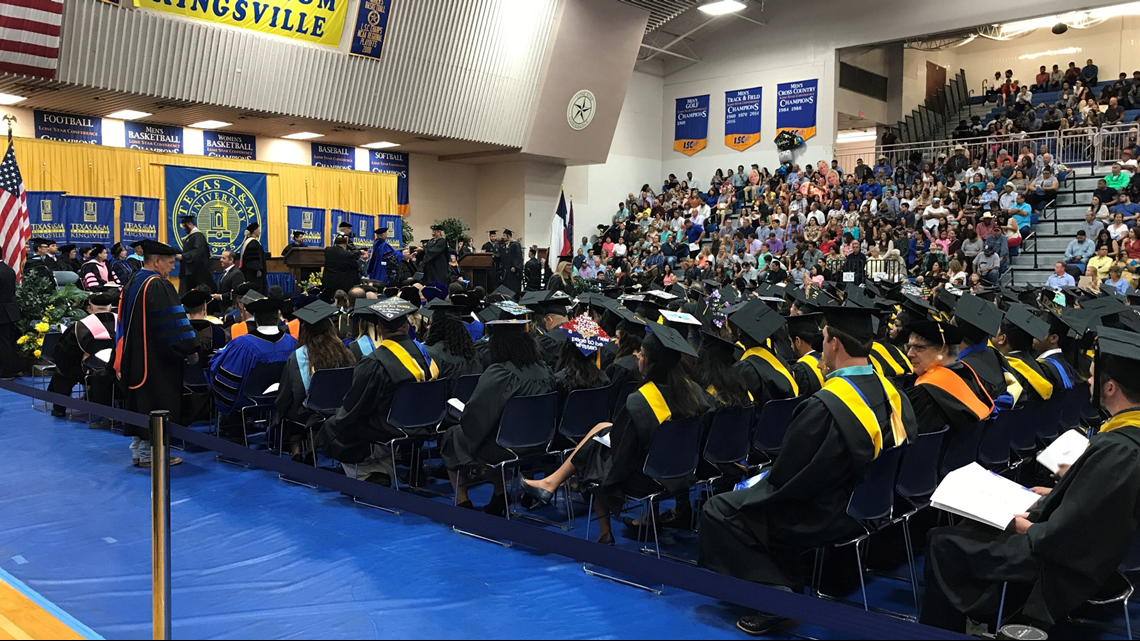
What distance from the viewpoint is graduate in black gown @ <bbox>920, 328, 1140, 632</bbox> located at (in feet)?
10.2

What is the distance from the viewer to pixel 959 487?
3.44 meters

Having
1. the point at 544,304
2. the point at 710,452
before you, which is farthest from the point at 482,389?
the point at 544,304

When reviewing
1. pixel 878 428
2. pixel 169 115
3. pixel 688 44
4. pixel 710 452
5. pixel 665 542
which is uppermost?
pixel 688 44

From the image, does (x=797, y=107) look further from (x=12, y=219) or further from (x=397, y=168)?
(x=12, y=219)

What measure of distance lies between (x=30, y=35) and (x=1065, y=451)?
15247 millimetres

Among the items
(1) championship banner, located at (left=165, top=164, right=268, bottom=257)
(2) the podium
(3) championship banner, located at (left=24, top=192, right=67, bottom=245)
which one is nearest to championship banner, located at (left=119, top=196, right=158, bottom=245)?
(1) championship banner, located at (left=165, top=164, right=268, bottom=257)

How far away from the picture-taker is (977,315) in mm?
5484

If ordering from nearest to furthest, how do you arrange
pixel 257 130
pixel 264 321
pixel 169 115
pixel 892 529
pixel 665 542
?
pixel 892 529
pixel 665 542
pixel 264 321
pixel 169 115
pixel 257 130

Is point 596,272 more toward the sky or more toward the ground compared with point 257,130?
more toward the ground

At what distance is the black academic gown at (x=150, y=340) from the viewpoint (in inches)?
252

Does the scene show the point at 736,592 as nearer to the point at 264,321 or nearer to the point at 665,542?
the point at 665,542

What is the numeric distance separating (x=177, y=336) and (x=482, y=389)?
8.76ft

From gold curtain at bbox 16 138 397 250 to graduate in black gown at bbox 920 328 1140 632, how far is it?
1715 cm

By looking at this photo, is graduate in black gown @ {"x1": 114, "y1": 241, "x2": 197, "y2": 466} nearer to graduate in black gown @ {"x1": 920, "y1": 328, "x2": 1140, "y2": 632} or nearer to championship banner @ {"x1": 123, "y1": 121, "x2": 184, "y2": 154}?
graduate in black gown @ {"x1": 920, "y1": 328, "x2": 1140, "y2": 632}
